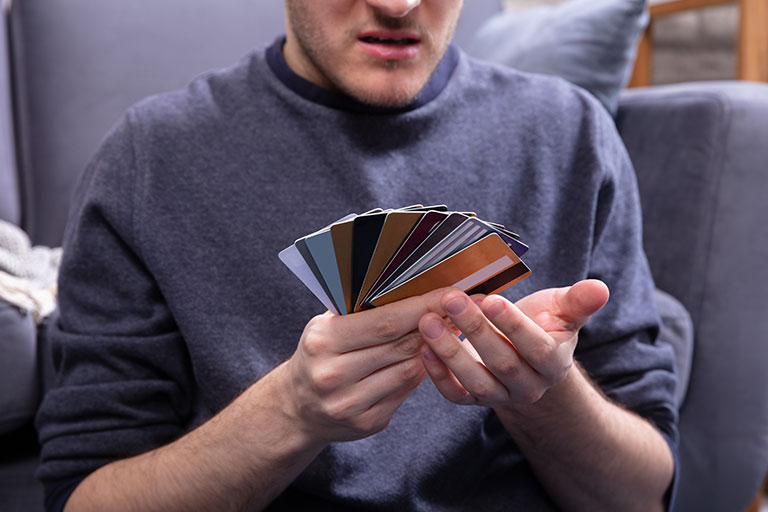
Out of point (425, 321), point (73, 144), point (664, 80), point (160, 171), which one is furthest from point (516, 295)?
point (664, 80)

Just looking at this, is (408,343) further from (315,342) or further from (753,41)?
(753,41)

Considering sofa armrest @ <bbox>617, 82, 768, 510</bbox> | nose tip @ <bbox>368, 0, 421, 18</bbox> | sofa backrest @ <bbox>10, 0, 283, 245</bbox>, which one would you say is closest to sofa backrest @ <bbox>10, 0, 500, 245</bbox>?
sofa backrest @ <bbox>10, 0, 283, 245</bbox>

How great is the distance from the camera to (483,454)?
0.87 meters

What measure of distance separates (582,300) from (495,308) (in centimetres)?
7

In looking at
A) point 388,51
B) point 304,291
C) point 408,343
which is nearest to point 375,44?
point 388,51

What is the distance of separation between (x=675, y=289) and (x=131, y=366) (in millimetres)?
826

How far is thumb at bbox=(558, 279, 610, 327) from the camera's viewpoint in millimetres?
572

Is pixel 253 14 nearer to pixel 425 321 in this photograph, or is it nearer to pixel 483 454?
pixel 483 454

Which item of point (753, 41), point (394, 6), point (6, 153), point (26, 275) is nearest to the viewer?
point (394, 6)

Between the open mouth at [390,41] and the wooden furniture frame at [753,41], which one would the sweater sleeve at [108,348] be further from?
the wooden furniture frame at [753,41]

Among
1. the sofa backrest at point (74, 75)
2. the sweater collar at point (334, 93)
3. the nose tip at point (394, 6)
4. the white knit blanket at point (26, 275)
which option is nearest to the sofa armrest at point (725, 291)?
the sweater collar at point (334, 93)

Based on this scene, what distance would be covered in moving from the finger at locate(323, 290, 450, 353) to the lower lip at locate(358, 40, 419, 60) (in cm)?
37

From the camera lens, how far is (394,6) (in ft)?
2.66

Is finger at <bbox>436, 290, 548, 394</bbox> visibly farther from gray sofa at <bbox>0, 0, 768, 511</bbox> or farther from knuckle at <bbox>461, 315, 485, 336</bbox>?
gray sofa at <bbox>0, 0, 768, 511</bbox>
